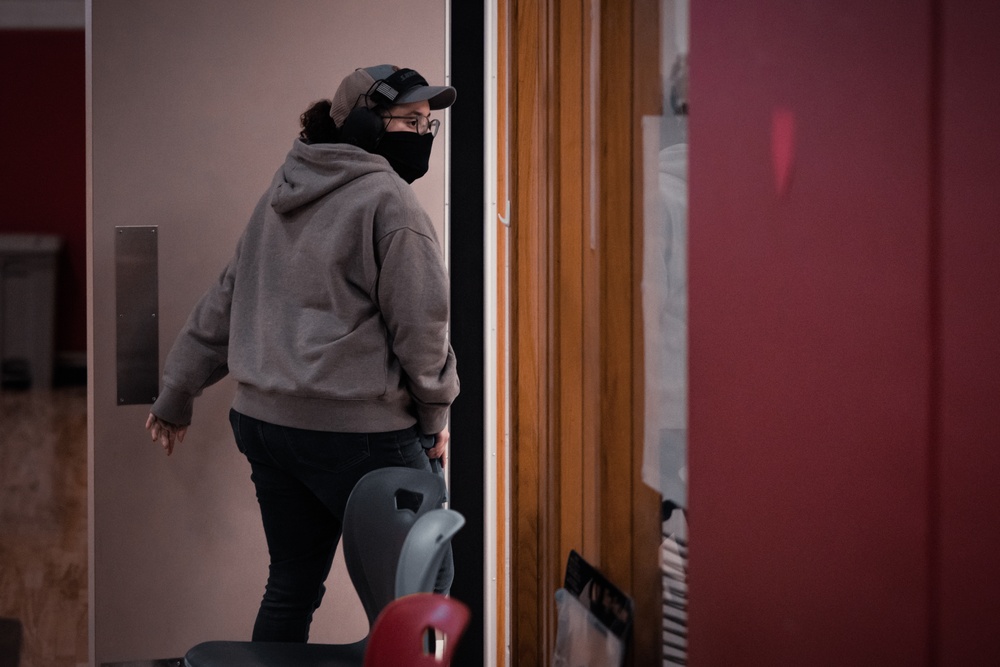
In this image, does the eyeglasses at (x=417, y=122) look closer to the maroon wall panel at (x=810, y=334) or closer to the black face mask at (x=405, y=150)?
the black face mask at (x=405, y=150)

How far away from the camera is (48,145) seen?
7707 mm

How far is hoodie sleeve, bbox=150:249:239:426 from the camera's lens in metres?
1.83

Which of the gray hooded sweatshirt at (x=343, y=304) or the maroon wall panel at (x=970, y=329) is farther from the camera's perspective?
the gray hooded sweatshirt at (x=343, y=304)

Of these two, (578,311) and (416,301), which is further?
(416,301)

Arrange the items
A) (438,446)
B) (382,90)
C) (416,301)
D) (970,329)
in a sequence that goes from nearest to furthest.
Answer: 1. (970,329)
2. (416,301)
3. (382,90)
4. (438,446)

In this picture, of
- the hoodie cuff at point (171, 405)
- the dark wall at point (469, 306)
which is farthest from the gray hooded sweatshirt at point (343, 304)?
the dark wall at point (469, 306)

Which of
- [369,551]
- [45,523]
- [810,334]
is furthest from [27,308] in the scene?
[810,334]

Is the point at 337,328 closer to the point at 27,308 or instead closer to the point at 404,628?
the point at 404,628

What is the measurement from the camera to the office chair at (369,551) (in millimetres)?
1169

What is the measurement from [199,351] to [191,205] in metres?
0.52

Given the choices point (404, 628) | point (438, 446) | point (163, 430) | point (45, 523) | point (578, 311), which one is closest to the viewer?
point (404, 628)

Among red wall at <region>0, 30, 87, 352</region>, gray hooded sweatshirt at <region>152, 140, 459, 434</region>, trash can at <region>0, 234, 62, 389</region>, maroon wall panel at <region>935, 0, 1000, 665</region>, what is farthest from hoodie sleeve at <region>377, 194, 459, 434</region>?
trash can at <region>0, 234, 62, 389</region>

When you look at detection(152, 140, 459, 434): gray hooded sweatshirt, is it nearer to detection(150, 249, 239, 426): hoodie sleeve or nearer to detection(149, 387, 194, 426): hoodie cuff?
detection(150, 249, 239, 426): hoodie sleeve

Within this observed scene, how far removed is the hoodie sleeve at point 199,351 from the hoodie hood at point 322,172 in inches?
10.7
